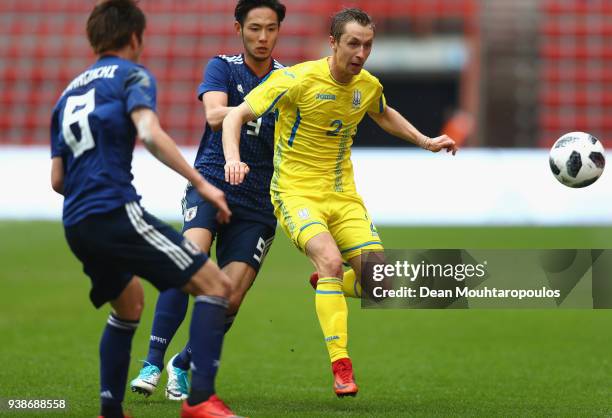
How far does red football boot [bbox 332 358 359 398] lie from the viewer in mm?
5988

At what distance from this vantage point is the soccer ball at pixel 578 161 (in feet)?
23.1

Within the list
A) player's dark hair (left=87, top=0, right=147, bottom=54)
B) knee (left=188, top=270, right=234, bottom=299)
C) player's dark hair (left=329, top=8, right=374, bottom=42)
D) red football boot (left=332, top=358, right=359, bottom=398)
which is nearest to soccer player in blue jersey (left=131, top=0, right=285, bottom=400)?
player's dark hair (left=329, top=8, right=374, bottom=42)

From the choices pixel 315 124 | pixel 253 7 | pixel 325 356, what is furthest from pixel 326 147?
pixel 325 356

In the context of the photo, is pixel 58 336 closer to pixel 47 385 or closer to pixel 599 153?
pixel 47 385

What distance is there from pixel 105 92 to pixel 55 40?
22.0 metres

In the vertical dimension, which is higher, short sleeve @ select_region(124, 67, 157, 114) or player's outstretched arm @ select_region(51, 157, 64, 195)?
short sleeve @ select_region(124, 67, 157, 114)

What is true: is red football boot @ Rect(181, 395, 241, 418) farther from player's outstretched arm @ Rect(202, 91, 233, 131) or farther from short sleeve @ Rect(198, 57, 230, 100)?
short sleeve @ Rect(198, 57, 230, 100)

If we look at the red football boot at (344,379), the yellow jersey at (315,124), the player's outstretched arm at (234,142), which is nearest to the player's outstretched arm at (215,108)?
the player's outstretched arm at (234,142)

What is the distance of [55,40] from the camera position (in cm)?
2623

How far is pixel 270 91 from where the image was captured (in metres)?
6.45

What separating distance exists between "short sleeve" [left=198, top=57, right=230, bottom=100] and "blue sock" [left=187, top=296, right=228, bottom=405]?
192 cm

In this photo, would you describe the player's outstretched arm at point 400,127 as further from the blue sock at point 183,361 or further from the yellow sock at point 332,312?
the blue sock at point 183,361

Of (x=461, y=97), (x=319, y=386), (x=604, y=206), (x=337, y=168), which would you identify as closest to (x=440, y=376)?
(x=319, y=386)

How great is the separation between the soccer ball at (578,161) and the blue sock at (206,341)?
2.86 meters
